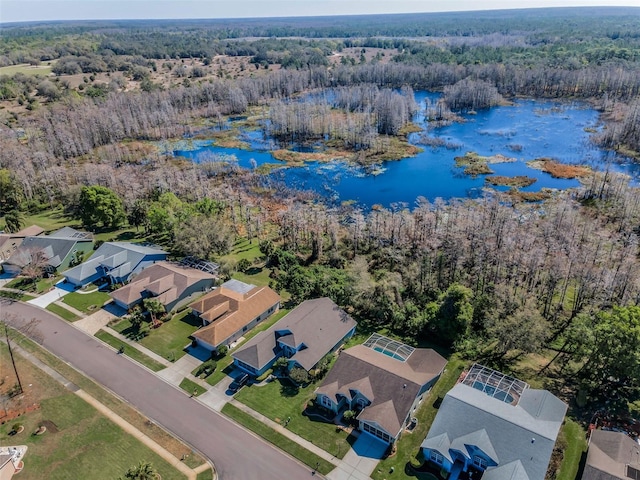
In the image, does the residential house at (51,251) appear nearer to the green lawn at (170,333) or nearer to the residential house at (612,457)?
the green lawn at (170,333)

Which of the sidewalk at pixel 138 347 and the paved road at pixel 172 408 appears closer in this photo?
the paved road at pixel 172 408

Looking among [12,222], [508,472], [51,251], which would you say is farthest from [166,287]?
[508,472]

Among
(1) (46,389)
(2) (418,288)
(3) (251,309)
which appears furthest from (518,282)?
(1) (46,389)

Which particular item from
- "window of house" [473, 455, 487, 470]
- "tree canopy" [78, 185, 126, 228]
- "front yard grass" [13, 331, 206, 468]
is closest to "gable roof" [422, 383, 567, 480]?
"window of house" [473, 455, 487, 470]

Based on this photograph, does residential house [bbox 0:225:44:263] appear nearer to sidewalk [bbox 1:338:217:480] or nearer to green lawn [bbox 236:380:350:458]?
sidewalk [bbox 1:338:217:480]

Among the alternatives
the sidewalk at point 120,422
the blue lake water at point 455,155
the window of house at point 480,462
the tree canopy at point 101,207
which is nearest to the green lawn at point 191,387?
the sidewalk at point 120,422

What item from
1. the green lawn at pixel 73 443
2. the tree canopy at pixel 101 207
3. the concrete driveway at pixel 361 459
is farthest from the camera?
the tree canopy at pixel 101 207

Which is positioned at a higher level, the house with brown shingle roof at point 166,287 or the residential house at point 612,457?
the residential house at point 612,457
